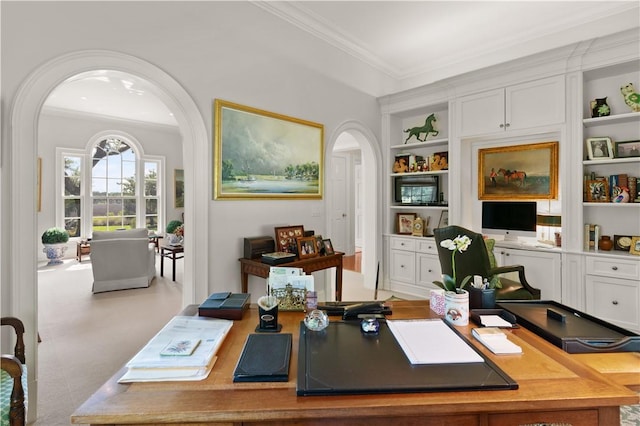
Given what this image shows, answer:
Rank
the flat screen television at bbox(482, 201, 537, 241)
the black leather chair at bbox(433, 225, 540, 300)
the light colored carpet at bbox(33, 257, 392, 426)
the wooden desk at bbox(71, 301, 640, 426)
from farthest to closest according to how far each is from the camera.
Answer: the flat screen television at bbox(482, 201, 537, 241), the black leather chair at bbox(433, 225, 540, 300), the light colored carpet at bbox(33, 257, 392, 426), the wooden desk at bbox(71, 301, 640, 426)

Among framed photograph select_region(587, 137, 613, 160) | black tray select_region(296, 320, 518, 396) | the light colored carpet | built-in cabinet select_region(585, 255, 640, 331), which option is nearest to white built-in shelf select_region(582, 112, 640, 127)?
framed photograph select_region(587, 137, 613, 160)

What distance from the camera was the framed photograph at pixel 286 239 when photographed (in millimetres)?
3238

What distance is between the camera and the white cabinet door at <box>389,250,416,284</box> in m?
4.43

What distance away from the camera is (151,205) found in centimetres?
789

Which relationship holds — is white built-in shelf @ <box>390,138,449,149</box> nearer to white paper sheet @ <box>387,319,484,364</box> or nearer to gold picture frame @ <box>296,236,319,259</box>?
gold picture frame @ <box>296,236,319,259</box>

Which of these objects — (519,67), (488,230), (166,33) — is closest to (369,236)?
(488,230)

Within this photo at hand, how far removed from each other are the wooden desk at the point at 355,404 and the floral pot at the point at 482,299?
0.49 meters

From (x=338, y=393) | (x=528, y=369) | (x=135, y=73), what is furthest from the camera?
(x=135, y=73)

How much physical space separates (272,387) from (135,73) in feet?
8.21

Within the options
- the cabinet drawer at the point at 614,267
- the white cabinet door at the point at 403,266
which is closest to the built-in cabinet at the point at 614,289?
the cabinet drawer at the point at 614,267

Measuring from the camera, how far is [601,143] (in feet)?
10.4

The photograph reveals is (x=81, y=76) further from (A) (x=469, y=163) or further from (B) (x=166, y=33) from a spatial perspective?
(A) (x=469, y=163)

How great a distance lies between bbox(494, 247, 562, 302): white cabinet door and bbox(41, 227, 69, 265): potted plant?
7622 millimetres

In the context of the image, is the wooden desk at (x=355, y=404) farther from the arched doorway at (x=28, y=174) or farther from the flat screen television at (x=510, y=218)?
the flat screen television at (x=510, y=218)
